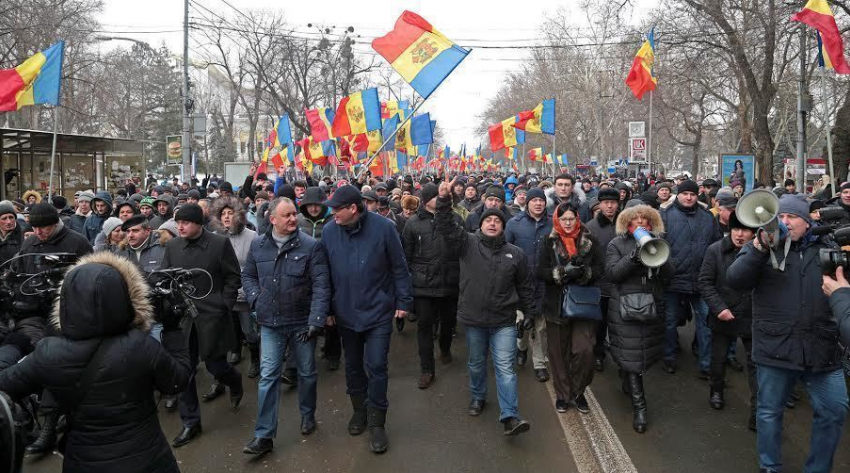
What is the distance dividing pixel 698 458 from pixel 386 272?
8.38 ft

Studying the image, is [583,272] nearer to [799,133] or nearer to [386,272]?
[386,272]

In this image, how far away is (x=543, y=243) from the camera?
529cm

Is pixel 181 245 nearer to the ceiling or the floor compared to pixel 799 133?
nearer to the floor

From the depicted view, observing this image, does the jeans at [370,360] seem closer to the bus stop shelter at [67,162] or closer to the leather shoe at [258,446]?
the leather shoe at [258,446]

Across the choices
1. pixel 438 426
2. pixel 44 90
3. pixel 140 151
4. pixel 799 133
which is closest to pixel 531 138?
pixel 140 151

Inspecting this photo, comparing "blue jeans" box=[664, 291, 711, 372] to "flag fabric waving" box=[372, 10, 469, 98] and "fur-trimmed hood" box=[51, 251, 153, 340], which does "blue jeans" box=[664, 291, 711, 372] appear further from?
"fur-trimmed hood" box=[51, 251, 153, 340]

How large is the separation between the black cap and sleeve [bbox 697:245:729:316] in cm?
307

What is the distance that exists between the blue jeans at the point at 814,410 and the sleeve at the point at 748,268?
557mm

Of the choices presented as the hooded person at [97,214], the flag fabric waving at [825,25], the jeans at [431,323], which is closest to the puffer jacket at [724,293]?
the jeans at [431,323]

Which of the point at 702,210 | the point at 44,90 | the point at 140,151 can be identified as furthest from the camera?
the point at 140,151

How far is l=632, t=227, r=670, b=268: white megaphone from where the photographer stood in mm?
4719

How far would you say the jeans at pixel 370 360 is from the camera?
452 cm

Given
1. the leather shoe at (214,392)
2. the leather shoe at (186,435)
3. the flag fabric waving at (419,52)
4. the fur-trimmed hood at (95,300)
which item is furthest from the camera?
the flag fabric waving at (419,52)

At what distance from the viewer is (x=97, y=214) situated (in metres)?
8.08
